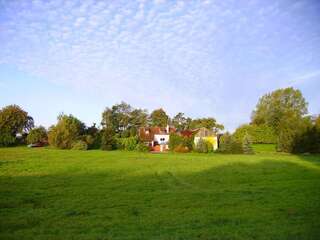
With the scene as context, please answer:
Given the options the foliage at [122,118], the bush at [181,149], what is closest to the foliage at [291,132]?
the bush at [181,149]

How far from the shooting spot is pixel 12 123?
76.5 m

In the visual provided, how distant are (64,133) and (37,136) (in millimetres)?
18591

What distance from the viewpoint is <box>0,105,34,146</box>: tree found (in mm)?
70988

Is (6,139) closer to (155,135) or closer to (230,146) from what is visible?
(155,135)

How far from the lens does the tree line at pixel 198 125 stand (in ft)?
180

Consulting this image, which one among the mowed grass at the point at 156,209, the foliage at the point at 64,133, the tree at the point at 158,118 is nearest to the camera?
the mowed grass at the point at 156,209

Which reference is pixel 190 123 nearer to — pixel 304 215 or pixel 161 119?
pixel 161 119

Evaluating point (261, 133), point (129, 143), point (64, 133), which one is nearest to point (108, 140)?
point (129, 143)

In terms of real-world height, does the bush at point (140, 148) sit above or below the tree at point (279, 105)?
below

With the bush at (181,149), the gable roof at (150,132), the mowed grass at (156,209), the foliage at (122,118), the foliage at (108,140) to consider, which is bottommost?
the mowed grass at (156,209)

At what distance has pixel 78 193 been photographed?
1424 cm

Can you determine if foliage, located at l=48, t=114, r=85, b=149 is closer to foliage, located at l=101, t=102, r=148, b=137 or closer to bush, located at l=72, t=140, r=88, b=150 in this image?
bush, located at l=72, t=140, r=88, b=150

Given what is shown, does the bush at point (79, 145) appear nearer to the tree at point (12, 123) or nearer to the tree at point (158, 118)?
the tree at point (12, 123)

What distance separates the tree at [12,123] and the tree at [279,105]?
195 ft
